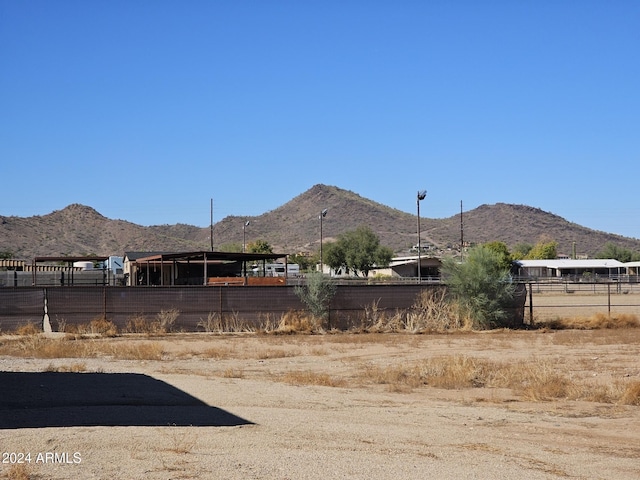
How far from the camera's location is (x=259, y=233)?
18325 centimetres

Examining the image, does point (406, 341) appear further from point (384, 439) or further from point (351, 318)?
point (384, 439)

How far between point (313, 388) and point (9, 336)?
707 inches

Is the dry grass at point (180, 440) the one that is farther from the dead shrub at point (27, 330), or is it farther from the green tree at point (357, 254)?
the green tree at point (357, 254)

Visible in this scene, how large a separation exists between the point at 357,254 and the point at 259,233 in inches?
2960

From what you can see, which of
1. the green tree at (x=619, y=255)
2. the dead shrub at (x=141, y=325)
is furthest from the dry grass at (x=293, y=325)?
the green tree at (x=619, y=255)

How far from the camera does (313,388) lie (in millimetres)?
17906

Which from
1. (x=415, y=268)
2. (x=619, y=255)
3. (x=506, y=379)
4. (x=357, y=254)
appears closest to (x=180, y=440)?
(x=506, y=379)

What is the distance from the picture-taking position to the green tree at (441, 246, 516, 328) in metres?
35.6

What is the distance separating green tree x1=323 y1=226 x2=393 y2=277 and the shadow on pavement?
92056 millimetres

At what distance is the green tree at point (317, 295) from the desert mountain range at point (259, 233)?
105349 millimetres

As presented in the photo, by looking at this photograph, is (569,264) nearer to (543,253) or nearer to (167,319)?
(543,253)

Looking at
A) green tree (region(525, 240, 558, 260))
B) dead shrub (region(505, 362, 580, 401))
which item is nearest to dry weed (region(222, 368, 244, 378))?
dead shrub (region(505, 362, 580, 401))

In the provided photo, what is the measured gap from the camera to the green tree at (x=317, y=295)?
113ft

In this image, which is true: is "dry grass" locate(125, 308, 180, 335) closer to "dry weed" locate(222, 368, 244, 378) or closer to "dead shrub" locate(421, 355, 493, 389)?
"dry weed" locate(222, 368, 244, 378)
